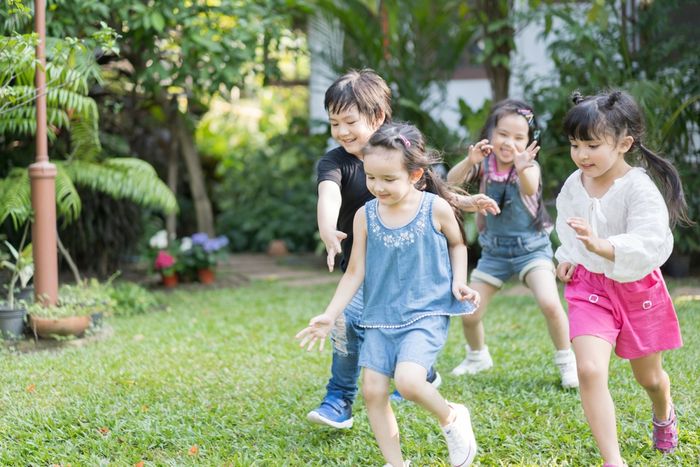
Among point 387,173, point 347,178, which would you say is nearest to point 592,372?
point 387,173

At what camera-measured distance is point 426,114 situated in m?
8.57

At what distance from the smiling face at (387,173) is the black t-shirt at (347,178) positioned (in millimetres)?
428

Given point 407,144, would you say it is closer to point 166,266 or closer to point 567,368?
point 567,368

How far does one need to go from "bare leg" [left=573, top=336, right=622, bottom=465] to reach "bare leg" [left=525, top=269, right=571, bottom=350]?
1243 mm

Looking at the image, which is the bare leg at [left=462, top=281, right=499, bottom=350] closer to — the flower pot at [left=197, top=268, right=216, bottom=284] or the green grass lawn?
the green grass lawn

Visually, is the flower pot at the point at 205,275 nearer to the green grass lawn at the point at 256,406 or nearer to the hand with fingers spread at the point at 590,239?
the green grass lawn at the point at 256,406

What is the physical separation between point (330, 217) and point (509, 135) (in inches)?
52.7

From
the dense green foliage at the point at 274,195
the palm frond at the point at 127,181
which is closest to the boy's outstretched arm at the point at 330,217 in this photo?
the palm frond at the point at 127,181

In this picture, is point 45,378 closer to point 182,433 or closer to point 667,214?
point 182,433

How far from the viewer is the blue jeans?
11.3ft

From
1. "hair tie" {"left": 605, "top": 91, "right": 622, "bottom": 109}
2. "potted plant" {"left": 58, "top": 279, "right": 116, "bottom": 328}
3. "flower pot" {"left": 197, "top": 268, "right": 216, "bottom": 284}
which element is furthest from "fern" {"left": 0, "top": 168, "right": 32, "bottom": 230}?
"hair tie" {"left": 605, "top": 91, "right": 622, "bottom": 109}

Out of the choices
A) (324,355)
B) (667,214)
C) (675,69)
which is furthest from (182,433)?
(675,69)

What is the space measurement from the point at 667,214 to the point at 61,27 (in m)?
4.74

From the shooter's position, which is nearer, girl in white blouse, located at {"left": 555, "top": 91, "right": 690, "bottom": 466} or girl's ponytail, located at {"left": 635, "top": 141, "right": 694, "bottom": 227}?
girl in white blouse, located at {"left": 555, "top": 91, "right": 690, "bottom": 466}
